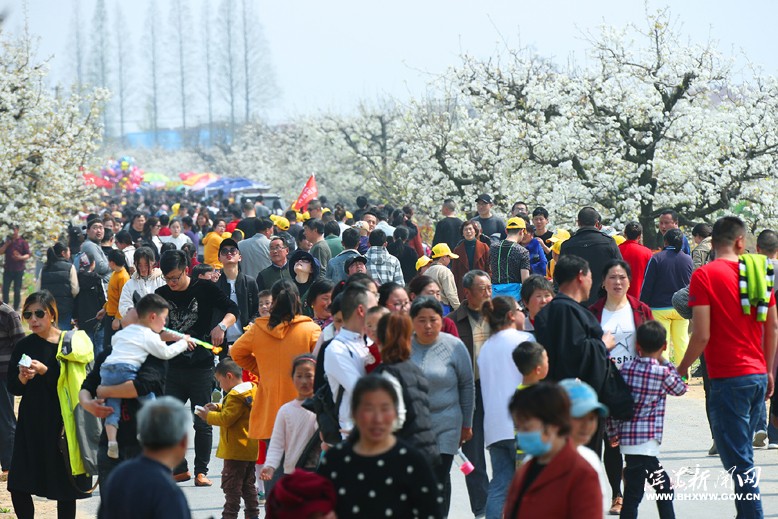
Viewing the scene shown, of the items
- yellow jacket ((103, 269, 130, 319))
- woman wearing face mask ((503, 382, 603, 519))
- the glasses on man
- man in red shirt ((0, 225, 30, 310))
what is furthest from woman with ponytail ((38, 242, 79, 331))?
woman wearing face mask ((503, 382, 603, 519))

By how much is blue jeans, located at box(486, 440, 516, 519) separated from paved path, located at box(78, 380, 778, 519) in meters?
1.01

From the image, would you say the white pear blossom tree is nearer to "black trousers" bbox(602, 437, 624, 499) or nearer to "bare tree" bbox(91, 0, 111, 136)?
"black trousers" bbox(602, 437, 624, 499)

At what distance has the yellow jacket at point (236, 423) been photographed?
327 inches

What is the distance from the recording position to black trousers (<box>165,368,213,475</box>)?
31.1 feet

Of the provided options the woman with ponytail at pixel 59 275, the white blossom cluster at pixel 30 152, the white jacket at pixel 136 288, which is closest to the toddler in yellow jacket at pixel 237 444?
the white jacket at pixel 136 288

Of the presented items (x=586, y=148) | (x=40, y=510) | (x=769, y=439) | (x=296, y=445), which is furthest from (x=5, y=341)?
(x=586, y=148)

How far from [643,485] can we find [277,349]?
2549 mm

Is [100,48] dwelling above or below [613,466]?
above

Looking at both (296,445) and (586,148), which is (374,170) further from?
(296,445)

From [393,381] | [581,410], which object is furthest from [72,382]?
[581,410]

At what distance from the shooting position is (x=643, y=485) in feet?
23.9

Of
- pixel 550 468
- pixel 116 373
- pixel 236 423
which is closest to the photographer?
pixel 550 468

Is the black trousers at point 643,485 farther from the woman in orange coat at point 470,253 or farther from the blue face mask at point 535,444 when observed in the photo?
the woman in orange coat at point 470,253

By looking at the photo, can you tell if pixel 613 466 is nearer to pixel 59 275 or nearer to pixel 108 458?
pixel 108 458
